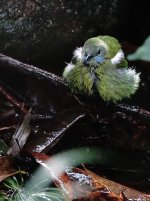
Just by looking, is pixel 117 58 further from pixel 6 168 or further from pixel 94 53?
pixel 6 168

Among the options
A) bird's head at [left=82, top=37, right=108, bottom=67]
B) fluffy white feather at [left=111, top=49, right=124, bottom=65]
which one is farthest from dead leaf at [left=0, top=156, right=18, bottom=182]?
fluffy white feather at [left=111, top=49, right=124, bottom=65]

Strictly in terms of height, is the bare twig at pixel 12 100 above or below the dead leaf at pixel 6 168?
above

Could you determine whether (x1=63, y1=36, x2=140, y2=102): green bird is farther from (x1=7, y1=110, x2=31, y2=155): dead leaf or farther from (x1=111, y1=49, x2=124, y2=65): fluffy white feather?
(x1=7, y1=110, x2=31, y2=155): dead leaf

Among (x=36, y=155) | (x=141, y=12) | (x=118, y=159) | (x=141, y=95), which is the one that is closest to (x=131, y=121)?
(x=141, y=95)

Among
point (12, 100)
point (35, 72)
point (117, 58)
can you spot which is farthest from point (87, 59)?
point (12, 100)

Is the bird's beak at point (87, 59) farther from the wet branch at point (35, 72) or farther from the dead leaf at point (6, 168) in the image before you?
the dead leaf at point (6, 168)

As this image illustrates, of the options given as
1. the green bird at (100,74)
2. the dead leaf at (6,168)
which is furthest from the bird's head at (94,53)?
the dead leaf at (6,168)

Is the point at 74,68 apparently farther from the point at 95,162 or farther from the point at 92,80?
the point at 95,162

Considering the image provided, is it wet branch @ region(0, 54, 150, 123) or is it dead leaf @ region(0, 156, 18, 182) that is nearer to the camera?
dead leaf @ region(0, 156, 18, 182)
